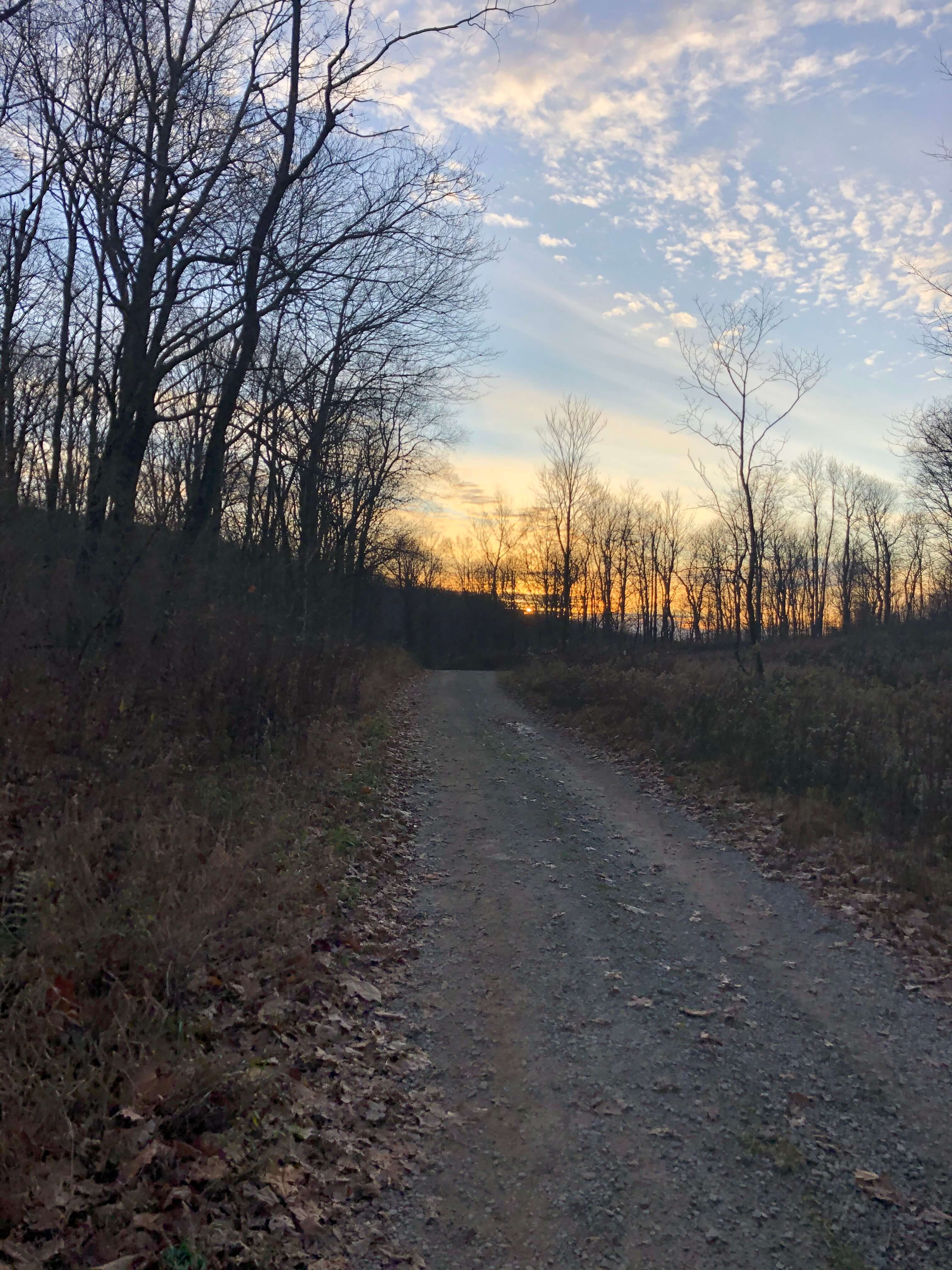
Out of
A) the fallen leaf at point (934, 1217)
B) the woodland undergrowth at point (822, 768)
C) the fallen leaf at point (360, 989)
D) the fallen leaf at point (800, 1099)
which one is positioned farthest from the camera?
the woodland undergrowth at point (822, 768)

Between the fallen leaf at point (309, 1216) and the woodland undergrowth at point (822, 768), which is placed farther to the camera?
the woodland undergrowth at point (822, 768)

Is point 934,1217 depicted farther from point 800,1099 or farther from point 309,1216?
point 309,1216

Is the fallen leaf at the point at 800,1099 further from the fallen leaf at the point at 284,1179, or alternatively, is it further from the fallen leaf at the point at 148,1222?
the fallen leaf at the point at 148,1222

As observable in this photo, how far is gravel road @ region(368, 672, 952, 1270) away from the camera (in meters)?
3.10

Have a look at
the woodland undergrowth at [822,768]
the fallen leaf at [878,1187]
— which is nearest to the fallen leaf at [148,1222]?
the fallen leaf at [878,1187]

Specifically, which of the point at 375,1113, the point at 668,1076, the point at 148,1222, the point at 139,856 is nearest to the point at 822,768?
the point at 668,1076

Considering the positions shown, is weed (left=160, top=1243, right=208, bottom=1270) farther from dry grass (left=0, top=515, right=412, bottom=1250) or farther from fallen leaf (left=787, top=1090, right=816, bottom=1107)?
fallen leaf (left=787, top=1090, right=816, bottom=1107)

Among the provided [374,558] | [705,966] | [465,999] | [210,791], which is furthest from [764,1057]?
[374,558]

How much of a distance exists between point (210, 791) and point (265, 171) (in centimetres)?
922

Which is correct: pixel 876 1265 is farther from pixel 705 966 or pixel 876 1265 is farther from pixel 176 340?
pixel 176 340

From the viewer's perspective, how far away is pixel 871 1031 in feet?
15.2

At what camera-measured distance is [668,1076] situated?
4.18 metres

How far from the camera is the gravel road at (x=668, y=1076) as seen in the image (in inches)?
122

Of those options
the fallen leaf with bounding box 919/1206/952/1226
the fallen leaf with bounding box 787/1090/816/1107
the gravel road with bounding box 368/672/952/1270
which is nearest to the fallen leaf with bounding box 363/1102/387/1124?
the gravel road with bounding box 368/672/952/1270
